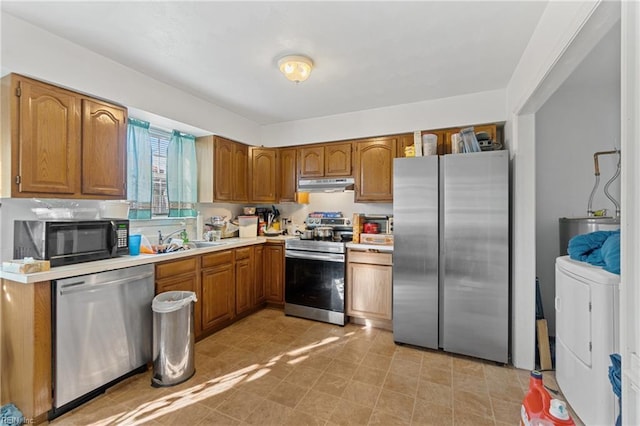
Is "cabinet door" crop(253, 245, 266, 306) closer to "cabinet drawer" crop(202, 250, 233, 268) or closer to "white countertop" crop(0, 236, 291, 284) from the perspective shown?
"cabinet drawer" crop(202, 250, 233, 268)

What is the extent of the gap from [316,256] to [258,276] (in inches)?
35.2

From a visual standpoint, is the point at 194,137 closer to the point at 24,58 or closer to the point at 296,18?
the point at 24,58

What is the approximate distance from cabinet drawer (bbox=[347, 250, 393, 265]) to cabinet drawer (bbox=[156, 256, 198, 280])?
5.46 ft

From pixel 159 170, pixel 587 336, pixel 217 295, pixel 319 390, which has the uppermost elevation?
pixel 159 170

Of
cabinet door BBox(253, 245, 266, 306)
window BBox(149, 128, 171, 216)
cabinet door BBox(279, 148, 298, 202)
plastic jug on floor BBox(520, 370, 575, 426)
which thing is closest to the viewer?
plastic jug on floor BBox(520, 370, 575, 426)

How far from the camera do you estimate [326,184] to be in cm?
372

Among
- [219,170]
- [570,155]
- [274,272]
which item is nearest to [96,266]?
[219,170]

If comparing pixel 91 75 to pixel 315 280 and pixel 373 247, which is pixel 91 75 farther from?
pixel 373 247

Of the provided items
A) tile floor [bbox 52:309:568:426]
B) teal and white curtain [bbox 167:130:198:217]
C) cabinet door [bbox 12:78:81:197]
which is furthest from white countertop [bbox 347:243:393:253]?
cabinet door [bbox 12:78:81:197]

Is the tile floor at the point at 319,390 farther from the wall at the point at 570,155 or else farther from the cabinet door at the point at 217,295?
the wall at the point at 570,155

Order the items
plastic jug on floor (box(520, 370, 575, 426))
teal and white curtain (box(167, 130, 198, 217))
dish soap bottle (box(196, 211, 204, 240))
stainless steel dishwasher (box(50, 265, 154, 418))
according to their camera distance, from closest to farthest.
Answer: plastic jug on floor (box(520, 370, 575, 426))
stainless steel dishwasher (box(50, 265, 154, 418))
teal and white curtain (box(167, 130, 198, 217))
dish soap bottle (box(196, 211, 204, 240))

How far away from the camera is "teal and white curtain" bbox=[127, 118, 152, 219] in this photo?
2730 mm

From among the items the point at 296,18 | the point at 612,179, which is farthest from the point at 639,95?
the point at 612,179

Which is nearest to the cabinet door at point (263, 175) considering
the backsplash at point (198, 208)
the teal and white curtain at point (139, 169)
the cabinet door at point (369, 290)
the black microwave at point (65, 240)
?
the backsplash at point (198, 208)
